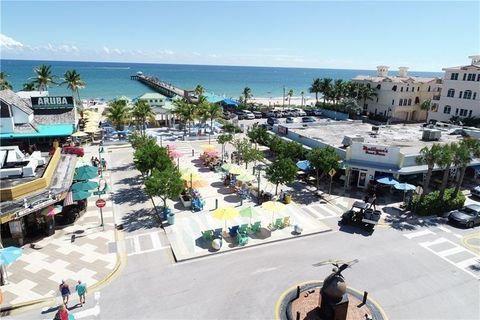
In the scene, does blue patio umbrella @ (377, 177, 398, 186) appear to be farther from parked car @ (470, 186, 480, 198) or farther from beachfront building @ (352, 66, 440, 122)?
beachfront building @ (352, 66, 440, 122)

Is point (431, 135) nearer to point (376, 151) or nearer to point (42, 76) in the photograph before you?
point (376, 151)

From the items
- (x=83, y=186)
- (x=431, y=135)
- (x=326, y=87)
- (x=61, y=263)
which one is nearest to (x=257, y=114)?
(x=326, y=87)

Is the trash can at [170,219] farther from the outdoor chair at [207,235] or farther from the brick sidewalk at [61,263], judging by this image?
the brick sidewalk at [61,263]

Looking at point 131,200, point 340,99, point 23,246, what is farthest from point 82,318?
point 340,99

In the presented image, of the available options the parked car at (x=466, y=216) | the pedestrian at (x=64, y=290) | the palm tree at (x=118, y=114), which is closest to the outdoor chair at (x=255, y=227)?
the pedestrian at (x=64, y=290)

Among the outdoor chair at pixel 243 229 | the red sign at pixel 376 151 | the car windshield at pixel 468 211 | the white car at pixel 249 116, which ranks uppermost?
the red sign at pixel 376 151
